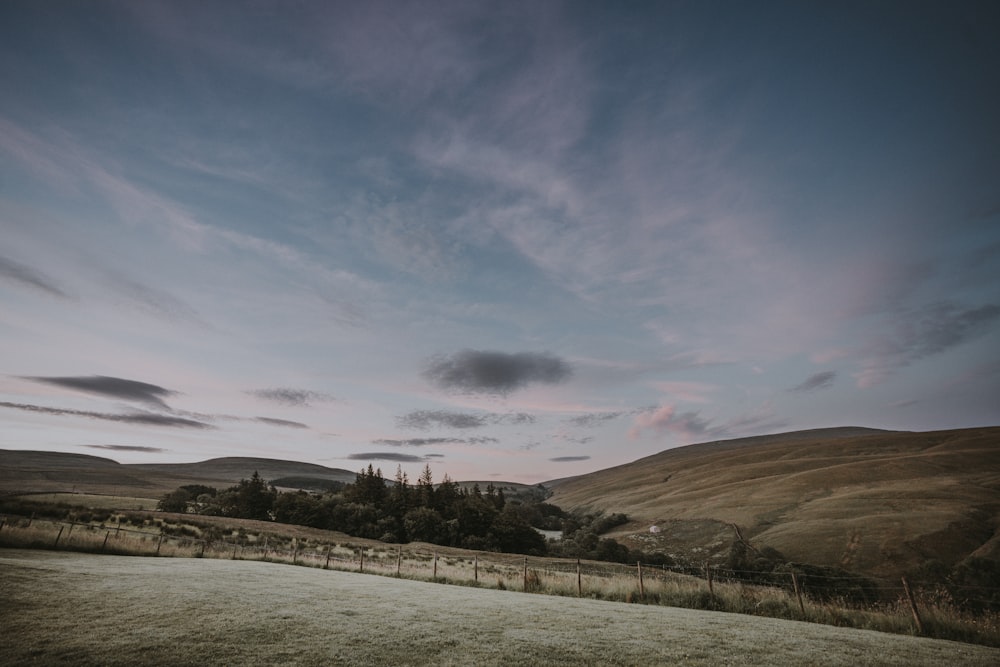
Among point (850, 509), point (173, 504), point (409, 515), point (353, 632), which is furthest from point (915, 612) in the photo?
point (173, 504)

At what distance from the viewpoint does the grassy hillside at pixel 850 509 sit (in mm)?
55031

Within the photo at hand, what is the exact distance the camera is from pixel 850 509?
229ft

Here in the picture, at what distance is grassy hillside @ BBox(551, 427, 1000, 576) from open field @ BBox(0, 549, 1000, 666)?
53.8 meters

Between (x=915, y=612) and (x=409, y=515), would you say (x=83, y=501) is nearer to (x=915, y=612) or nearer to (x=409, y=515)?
(x=409, y=515)

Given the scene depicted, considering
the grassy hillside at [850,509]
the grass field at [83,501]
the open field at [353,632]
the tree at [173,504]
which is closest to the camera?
the open field at [353,632]

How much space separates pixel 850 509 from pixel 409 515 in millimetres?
75830

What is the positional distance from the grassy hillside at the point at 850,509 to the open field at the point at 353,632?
2118 inches

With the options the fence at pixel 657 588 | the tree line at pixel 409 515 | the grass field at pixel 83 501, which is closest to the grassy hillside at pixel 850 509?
the tree line at pixel 409 515

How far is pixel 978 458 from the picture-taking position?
9269cm

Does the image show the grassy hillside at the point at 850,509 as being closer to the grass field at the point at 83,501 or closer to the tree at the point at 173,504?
the grass field at the point at 83,501

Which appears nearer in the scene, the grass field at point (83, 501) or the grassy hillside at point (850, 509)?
the grassy hillside at point (850, 509)

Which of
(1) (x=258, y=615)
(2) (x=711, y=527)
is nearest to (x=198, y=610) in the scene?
(1) (x=258, y=615)

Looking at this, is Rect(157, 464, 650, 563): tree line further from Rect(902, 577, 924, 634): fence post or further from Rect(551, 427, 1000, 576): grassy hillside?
Rect(902, 577, 924, 634): fence post

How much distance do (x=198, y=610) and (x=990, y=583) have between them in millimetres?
62141
